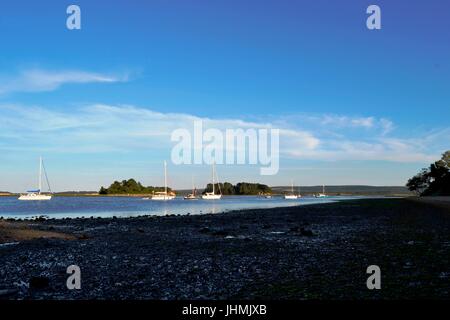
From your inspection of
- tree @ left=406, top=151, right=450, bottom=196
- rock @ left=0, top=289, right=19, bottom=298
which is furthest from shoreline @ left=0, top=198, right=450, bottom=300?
tree @ left=406, top=151, right=450, bottom=196

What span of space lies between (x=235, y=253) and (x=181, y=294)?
8.52 m

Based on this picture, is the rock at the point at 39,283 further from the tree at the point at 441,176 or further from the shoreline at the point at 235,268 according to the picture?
the tree at the point at 441,176

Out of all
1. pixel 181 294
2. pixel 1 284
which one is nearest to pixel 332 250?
pixel 181 294

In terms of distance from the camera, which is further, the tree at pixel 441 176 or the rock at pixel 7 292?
the tree at pixel 441 176

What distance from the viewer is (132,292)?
44.5 ft

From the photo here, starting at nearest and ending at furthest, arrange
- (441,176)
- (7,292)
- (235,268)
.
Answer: (7,292) < (235,268) < (441,176)

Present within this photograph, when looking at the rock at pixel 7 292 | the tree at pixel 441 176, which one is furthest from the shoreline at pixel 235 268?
the tree at pixel 441 176

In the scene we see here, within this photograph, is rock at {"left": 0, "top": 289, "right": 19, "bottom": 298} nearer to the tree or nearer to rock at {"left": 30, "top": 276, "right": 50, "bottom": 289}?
rock at {"left": 30, "top": 276, "right": 50, "bottom": 289}

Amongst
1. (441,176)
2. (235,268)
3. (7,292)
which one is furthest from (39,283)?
(441,176)

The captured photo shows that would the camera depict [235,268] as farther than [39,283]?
Yes

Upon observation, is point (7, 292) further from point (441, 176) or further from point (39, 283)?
point (441, 176)
